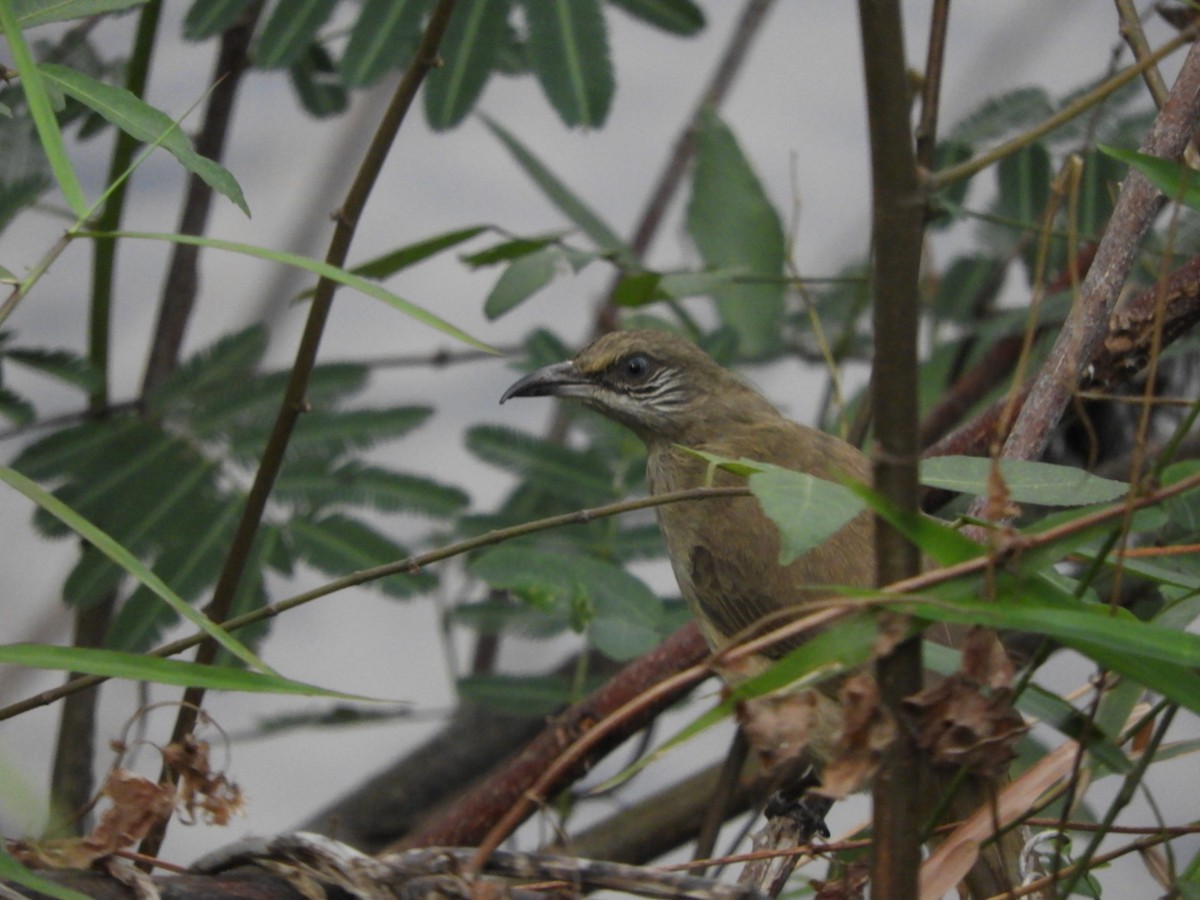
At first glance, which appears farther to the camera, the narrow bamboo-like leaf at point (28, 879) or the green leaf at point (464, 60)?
the green leaf at point (464, 60)

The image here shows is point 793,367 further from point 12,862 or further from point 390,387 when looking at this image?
point 12,862

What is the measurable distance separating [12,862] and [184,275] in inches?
116

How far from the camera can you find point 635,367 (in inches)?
165

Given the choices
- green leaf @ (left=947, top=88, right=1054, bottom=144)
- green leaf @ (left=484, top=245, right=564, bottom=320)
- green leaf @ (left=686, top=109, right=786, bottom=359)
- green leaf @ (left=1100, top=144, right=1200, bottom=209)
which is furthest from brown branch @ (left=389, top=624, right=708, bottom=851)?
green leaf @ (left=947, top=88, right=1054, bottom=144)

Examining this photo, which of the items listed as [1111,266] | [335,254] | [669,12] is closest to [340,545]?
[335,254]

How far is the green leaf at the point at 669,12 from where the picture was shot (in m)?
4.12

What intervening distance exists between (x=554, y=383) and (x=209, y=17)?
4.24 feet

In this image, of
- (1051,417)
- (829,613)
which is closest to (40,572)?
(1051,417)

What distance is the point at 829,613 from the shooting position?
1440 millimetres

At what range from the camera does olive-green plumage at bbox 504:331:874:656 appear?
11.5ft

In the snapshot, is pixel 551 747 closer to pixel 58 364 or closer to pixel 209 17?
pixel 58 364

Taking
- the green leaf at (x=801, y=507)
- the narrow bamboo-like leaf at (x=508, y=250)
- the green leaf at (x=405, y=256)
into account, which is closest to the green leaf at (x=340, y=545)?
the narrow bamboo-like leaf at (x=508, y=250)

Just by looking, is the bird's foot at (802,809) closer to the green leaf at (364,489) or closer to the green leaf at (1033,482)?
the green leaf at (364,489)

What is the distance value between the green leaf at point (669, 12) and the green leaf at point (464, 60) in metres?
0.39
